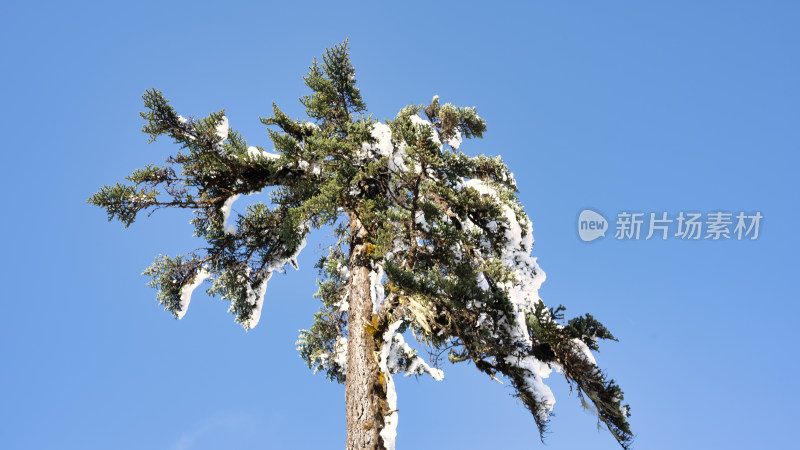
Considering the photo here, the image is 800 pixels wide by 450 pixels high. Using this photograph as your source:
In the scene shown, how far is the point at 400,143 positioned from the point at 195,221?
18.7ft

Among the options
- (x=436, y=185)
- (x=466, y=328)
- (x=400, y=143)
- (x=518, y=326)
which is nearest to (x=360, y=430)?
(x=466, y=328)

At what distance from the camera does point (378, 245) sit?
28.6ft

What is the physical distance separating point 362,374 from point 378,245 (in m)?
2.34

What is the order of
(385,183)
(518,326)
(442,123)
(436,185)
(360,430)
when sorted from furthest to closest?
(442,123) → (385,183) → (436,185) → (518,326) → (360,430)

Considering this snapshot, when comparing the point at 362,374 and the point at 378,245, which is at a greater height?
the point at 378,245

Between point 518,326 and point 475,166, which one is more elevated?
point 475,166

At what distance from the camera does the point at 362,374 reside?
322 inches

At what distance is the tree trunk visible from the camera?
298 inches

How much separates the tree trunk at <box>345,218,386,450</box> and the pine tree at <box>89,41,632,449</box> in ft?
0.08

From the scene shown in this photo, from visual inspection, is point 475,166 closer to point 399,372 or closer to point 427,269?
point 427,269

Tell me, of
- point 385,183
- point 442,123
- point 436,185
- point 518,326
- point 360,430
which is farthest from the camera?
point 442,123

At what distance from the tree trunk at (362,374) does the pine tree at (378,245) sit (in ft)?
0.08

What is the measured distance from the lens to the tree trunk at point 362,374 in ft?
24.9

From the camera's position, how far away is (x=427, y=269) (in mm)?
10258
